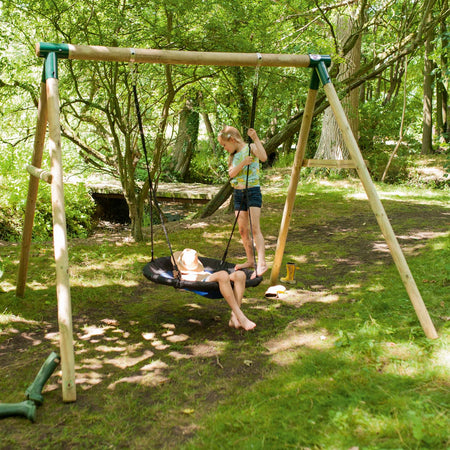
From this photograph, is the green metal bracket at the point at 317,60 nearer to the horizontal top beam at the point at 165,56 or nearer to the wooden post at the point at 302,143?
the horizontal top beam at the point at 165,56

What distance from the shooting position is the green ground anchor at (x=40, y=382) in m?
2.46

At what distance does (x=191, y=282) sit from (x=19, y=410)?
4.58ft

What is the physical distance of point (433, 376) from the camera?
2.45 m

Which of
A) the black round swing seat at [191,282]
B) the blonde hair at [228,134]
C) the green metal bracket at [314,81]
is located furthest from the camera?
the blonde hair at [228,134]

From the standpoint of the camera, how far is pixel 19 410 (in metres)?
2.34

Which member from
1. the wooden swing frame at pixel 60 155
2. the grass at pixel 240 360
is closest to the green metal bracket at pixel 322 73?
the wooden swing frame at pixel 60 155

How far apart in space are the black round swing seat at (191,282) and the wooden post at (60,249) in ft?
2.93

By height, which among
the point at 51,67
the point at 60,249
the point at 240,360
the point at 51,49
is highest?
the point at 51,49

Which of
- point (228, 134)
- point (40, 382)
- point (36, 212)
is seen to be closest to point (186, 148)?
point (36, 212)

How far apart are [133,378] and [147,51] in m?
2.37

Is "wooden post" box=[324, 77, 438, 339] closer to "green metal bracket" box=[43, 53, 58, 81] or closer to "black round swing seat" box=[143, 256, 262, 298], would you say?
"black round swing seat" box=[143, 256, 262, 298]

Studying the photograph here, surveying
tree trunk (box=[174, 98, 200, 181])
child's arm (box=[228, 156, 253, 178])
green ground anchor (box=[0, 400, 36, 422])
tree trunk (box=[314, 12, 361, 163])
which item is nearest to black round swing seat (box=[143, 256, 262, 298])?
child's arm (box=[228, 156, 253, 178])

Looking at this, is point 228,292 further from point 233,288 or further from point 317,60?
point 317,60

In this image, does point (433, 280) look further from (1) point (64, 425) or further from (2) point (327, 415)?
(1) point (64, 425)
